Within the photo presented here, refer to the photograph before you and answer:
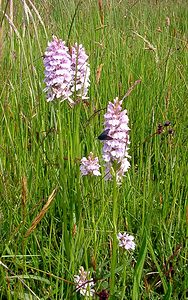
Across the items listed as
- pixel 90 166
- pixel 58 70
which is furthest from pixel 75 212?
pixel 58 70

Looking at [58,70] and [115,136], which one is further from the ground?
[58,70]

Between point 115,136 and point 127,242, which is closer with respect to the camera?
point 115,136

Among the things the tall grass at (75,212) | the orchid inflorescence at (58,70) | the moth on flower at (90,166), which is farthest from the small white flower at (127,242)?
the orchid inflorescence at (58,70)

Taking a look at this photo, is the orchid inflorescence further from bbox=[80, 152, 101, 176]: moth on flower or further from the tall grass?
bbox=[80, 152, 101, 176]: moth on flower

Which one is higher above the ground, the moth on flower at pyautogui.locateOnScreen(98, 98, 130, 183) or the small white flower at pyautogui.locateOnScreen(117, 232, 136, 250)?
the moth on flower at pyautogui.locateOnScreen(98, 98, 130, 183)

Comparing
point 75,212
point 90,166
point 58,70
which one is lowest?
point 75,212

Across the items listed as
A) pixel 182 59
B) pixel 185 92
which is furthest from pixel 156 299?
pixel 182 59

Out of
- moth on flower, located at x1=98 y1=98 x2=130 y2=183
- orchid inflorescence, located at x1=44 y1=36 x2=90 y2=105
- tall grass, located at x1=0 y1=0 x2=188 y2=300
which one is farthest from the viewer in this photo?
orchid inflorescence, located at x1=44 y1=36 x2=90 y2=105

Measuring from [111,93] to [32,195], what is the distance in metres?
0.82

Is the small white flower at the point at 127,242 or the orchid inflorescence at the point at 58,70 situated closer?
the small white flower at the point at 127,242

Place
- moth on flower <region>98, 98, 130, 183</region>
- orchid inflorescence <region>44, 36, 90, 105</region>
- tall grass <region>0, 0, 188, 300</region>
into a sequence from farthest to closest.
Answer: orchid inflorescence <region>44, 36, 90, 105</region>, tall grass <region>0, 0, 188, 300</region>, moth on flower <region>98, 98, 130, 183</region>

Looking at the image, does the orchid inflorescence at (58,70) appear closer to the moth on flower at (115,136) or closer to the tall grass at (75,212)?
the tall grass at (75,212)

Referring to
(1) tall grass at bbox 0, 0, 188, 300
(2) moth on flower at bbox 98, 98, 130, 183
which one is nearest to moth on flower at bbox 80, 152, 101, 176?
(1) tall grass at bbox 0, 0, 188, 300

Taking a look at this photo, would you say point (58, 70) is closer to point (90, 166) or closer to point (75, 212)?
point (90, 166)
